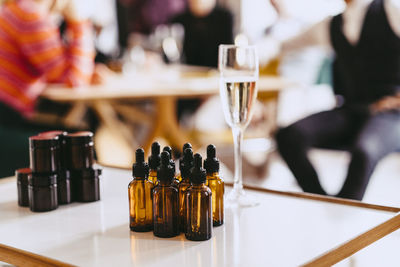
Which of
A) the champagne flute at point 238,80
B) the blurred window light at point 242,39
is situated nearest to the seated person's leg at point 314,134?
the champagne flute at point 238,80

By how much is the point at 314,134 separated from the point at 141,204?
142cm

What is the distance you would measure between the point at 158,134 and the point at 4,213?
7.34ft

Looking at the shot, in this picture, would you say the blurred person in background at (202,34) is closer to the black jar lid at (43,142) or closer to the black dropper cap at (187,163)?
the black jar lid at (43,142)

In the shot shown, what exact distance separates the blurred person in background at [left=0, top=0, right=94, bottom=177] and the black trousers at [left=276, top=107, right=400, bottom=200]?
1180 millimetres

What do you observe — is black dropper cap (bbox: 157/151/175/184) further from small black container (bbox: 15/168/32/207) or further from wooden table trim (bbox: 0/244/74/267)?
small black container (bbox: 15/168/32/207)

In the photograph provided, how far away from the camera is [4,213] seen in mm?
1147

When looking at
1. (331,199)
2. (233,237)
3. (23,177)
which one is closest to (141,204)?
(233,237)

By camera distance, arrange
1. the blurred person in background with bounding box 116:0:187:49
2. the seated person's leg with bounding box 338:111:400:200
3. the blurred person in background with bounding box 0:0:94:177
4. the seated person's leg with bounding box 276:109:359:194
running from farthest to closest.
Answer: the blurred person in background with bounding box 116:0:187:49, the blurred person in background with bounding box 0:0:94:177, the seated person's leg with bounding box 276:109:359:194, the seated person's leg with bounding box 338:111:400:200

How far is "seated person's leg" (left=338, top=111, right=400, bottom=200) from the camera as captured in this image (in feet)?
6.15

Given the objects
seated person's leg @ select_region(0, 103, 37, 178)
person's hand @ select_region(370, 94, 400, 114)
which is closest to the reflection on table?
seated person's leg @ select_region(0, 103, 37, 178)

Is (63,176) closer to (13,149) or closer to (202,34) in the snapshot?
(13,149)

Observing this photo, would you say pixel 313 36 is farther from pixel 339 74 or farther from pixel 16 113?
pixel 16 113

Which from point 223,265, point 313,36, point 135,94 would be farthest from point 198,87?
point 223,265

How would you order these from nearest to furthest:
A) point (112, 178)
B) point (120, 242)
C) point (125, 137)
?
point (120, 242) < point (112, 178) < point (125, 137)
